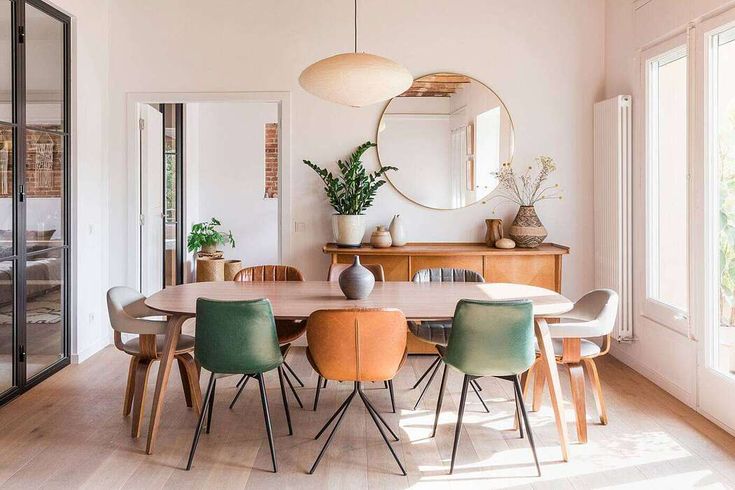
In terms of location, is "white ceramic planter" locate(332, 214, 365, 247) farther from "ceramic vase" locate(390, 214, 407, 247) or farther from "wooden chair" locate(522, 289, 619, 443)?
Answer: "wooden chair" locate(522, 289, 619, 443)

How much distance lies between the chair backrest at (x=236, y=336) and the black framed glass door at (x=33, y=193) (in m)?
1.75

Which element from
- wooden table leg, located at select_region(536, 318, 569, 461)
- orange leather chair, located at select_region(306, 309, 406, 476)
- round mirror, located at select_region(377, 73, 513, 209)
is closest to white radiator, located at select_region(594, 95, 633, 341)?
round mirror, located at select_region(377, 73, 513, 209)

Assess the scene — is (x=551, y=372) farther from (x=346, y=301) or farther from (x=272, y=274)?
(x=272, y=274)

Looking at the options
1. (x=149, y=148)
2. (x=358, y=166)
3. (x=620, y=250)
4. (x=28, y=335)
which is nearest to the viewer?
(x=28, y=335)

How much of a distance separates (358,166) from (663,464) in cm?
309

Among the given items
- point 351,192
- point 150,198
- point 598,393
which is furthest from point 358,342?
point 150,198

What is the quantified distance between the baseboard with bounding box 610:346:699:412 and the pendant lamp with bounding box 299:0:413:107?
256 cm

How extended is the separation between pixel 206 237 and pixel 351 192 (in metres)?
3.25

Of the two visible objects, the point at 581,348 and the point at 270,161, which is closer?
the point at 581,348

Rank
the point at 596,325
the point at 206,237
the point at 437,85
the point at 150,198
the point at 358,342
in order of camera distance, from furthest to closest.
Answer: the point at 206,237, the point at 150,198, the point at 437,85, the point at 596,325, the point at 358,342

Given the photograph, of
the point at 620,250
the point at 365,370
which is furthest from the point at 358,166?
the point at 365,370

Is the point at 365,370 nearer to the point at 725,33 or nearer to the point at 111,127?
the point at 725,33

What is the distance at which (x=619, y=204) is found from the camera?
457 centimetres

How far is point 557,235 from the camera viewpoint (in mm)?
5133
